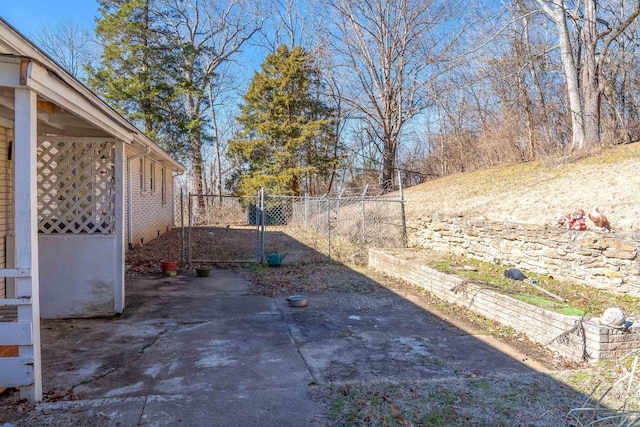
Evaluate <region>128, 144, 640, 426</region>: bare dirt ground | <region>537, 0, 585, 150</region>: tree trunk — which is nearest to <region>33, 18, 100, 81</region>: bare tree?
<region>128, 144, 640, 426</region>: bare dirt ground

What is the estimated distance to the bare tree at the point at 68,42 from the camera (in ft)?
76.3

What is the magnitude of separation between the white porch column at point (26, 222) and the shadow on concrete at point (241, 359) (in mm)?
353

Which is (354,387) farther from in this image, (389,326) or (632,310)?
(632,310)

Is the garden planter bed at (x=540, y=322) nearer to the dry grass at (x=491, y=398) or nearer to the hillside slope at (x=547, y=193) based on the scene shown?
the dry grass at (x=491, y=398)

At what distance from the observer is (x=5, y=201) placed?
498cm

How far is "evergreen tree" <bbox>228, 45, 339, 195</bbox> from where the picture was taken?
2170cm

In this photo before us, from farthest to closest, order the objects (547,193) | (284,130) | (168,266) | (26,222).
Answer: (284,130), (547,193), (168,266), (26,222)

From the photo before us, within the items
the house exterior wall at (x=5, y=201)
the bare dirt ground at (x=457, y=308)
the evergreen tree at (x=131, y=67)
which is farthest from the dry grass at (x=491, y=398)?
the evergreen tree at (x=131, y=67)

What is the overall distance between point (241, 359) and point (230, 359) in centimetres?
11

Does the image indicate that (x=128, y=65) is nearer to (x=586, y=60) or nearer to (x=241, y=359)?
(x=586, y=60)

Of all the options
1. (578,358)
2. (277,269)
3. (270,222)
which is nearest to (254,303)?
(277,269)

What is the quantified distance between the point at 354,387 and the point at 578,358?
95.9 inches

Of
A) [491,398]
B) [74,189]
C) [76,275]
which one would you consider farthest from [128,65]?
[491,398]

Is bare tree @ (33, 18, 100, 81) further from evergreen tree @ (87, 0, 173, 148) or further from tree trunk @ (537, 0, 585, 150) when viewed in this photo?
tree trunk @ (537, 0, 585, 150)
